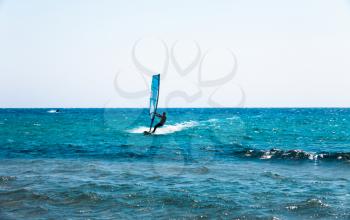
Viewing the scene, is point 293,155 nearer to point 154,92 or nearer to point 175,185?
point 154,92

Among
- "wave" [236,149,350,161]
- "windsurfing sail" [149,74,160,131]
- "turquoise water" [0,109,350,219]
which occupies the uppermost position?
"windsurfing sail" [149,74,160,131]

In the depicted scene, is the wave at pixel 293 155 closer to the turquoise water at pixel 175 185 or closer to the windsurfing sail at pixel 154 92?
the turquoise water at pixel 175 185

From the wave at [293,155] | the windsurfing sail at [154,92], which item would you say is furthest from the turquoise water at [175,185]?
the windsurfing sail at [154,92]

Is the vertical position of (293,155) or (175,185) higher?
(293,155)

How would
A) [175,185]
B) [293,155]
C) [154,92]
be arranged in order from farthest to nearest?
[154,92], [293,155], [175,185]

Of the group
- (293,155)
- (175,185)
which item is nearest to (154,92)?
(293,155)

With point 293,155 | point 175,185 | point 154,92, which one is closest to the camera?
point 175,185

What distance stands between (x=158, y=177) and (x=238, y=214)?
232 inches

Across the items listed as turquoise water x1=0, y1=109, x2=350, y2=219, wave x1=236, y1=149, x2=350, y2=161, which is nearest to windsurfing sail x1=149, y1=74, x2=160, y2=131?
turquoise water x1=0, y1=109, x2=350, y2=219

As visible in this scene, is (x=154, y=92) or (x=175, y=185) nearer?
(x=175, y=185)

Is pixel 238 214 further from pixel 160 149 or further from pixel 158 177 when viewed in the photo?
pixel 160 149

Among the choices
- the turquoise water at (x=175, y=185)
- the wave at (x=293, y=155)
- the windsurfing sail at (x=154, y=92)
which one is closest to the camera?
the turquoise water at (x=175, y=185)

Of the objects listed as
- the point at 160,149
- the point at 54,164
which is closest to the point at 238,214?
the point at 54,164

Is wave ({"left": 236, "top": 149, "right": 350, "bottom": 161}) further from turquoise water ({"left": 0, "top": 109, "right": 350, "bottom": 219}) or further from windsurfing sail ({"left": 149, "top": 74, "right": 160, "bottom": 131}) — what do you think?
windsurfing sail ({"left": 149, "top": 74, "right": 160, "bottom": 131})
